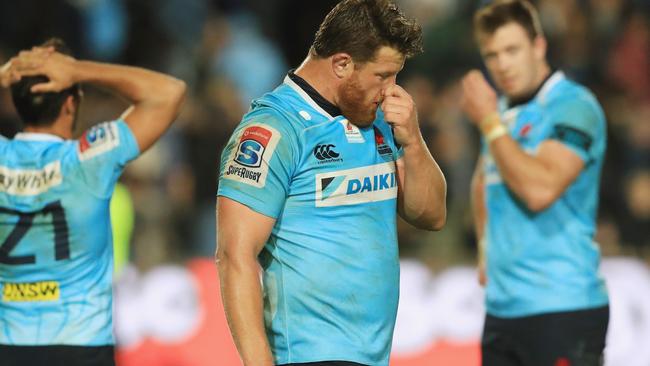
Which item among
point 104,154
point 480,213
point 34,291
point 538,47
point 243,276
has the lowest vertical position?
point 34,291

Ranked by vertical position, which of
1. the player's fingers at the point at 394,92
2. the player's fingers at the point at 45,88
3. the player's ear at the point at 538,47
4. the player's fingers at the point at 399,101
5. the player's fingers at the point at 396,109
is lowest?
the player's fingers at the point at 45,88

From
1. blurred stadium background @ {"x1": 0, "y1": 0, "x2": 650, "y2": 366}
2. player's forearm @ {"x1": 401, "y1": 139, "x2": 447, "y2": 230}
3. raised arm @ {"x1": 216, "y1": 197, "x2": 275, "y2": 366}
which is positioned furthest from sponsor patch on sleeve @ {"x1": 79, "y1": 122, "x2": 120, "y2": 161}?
blurred stadium background @ {"x1": 0, "y1": 0, "x2": 650, "y2": 366}

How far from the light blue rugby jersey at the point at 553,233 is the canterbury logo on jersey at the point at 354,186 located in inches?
62.2

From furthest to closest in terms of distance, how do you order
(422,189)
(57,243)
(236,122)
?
1. (236,122)
2. (57,243)
3. (422,189)

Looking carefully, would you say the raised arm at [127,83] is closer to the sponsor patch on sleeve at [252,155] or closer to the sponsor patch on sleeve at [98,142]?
the sponsor patch on sleeve at [98,142]

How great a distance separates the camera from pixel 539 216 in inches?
227

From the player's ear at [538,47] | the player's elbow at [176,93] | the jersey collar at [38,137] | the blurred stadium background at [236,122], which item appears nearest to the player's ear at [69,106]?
the jersey collar at [38,137]

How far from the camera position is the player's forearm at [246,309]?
3.98 m

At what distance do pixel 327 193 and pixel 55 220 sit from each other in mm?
1501

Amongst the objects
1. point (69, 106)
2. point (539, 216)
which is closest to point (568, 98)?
point (539, 216)

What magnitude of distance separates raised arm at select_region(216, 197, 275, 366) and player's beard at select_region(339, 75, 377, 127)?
559 millimetres

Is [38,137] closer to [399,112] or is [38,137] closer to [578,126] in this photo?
[399,112]

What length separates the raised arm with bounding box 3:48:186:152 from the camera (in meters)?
5.21

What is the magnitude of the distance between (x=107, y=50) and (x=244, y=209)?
29.2 ft
